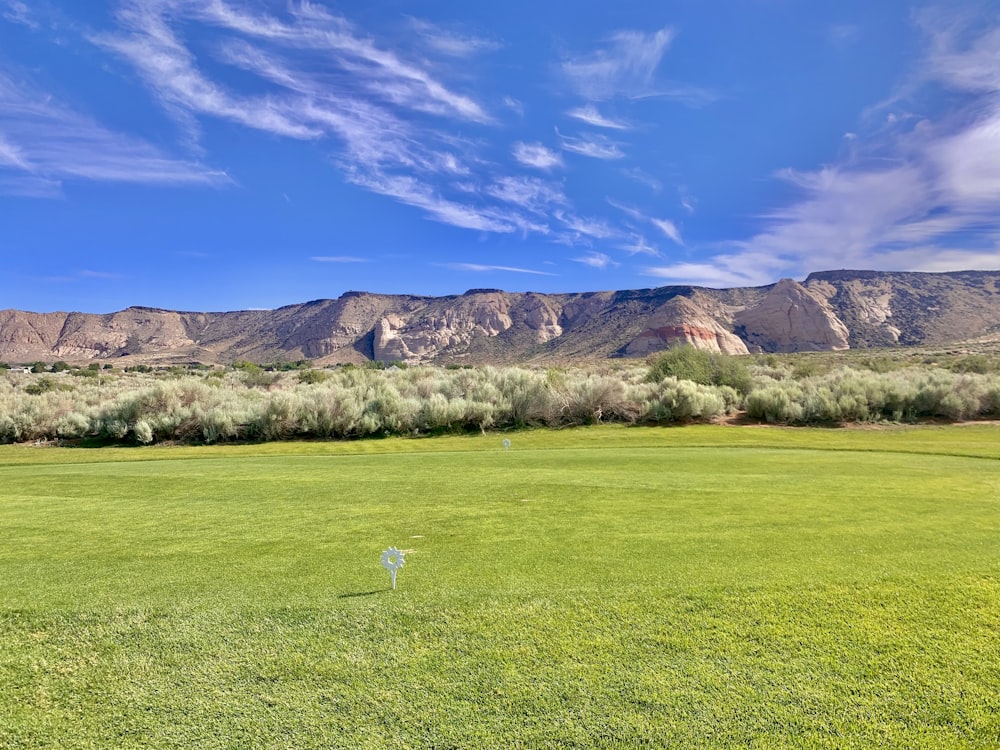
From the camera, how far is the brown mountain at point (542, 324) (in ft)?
299

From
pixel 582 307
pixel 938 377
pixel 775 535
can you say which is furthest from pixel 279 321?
pixel 775 535

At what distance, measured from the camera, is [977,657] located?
3.14 meters

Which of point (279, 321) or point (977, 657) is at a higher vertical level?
point (279, 321)

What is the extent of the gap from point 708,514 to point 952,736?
3.41 m

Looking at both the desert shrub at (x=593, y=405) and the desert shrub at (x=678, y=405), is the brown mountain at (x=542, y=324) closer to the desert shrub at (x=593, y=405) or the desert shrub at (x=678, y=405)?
the desert shrub at (x=678, y=405)

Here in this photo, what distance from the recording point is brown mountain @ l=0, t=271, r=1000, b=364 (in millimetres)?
91000

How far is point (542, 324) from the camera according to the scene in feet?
370

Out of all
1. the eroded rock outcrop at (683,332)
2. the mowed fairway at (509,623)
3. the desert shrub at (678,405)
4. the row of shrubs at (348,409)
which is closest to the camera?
the mowed fairway at (509,623)

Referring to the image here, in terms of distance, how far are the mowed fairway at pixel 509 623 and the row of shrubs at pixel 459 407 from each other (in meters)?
13.3

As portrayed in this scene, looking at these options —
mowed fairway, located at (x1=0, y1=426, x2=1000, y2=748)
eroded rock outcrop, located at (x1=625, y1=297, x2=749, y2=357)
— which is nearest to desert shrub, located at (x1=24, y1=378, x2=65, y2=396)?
mowed fairway, located at (x1=0, y1=426, x2=1000, y2=748)

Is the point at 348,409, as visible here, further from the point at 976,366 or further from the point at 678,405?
the point at 976,366

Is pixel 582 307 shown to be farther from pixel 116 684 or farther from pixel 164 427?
pixel 116 684

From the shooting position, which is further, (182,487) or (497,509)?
(182,487)

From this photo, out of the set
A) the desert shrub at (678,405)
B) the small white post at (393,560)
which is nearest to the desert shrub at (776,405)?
the desert shrub at (678,405)
